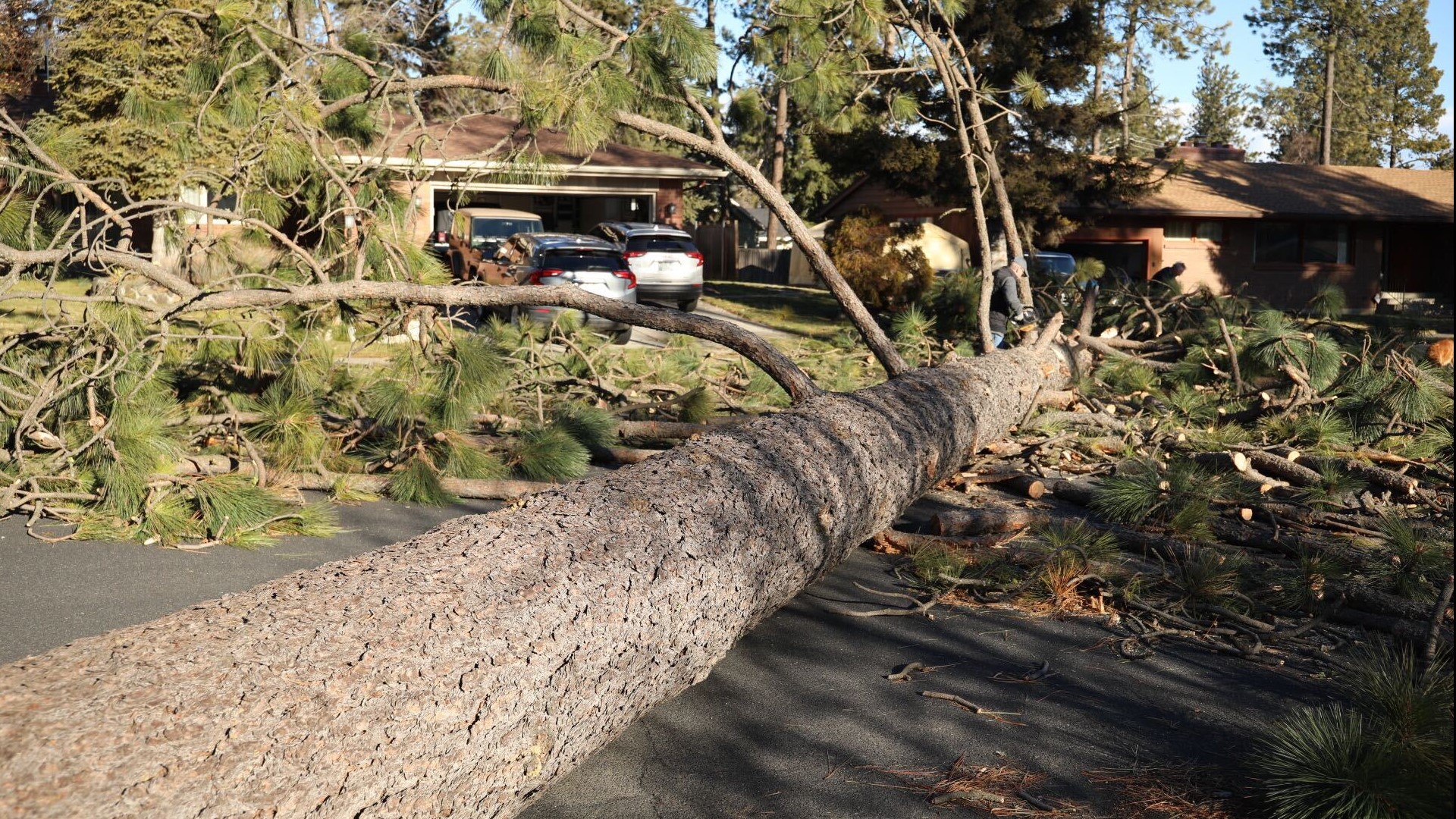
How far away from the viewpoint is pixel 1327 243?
101 ft

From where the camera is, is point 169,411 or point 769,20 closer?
point 169,411

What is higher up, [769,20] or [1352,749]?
[769,20]

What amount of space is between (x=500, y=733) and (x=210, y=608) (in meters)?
0.86

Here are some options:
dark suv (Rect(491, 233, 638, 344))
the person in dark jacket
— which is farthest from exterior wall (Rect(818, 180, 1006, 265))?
the person in dark jacket

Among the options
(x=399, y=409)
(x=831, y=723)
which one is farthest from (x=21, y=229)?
(x=831, y=723)

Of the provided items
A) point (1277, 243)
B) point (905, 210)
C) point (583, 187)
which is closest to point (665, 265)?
point (583, 187)

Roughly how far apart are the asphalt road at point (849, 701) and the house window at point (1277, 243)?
28.3 m

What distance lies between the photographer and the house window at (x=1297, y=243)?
3044 centimetres

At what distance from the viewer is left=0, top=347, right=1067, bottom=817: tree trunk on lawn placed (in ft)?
8.11

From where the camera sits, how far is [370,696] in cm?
284

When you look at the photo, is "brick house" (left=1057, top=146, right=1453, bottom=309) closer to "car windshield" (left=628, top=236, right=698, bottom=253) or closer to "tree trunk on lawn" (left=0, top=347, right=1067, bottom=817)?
"car windshield" (left=628, top=236, right=698, bottom=253)

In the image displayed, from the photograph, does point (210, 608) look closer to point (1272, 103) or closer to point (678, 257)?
point (678, 257)

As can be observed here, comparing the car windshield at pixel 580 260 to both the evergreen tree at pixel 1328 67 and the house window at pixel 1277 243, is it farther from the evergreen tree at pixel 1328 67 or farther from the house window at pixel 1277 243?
the evergreen tree at pixel 1328 67

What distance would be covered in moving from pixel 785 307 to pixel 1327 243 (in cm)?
1669
